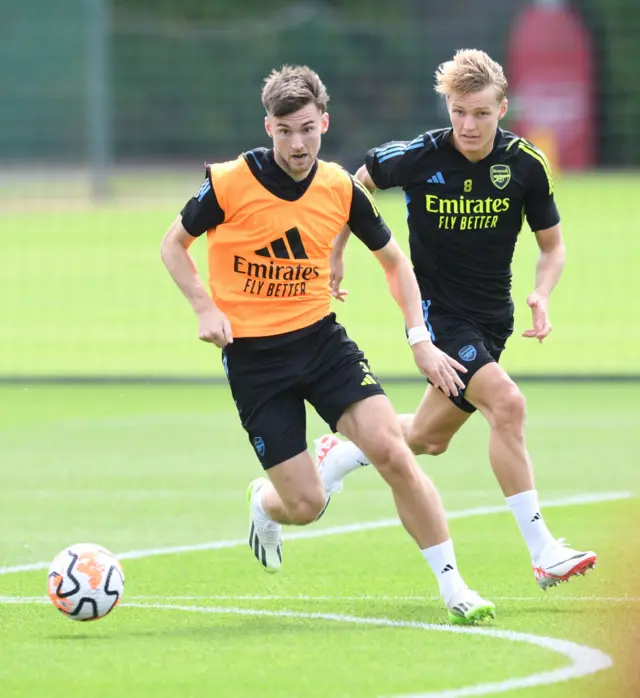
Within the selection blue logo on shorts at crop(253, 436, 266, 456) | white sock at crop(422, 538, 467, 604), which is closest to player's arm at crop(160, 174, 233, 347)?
blue logo on shorts at crop(253, 436, 266, 456)

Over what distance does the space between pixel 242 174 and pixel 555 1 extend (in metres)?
33.5

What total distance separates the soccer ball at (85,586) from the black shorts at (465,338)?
5.93 feet

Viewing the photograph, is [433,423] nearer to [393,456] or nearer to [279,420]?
[279,420]

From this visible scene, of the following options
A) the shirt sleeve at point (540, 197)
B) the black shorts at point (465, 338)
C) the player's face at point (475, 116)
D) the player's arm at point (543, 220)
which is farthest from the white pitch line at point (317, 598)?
the player's face at point (475, 116)

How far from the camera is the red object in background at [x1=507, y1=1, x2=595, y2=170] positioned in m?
31.9

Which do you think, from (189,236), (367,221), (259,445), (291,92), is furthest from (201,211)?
(259,445)

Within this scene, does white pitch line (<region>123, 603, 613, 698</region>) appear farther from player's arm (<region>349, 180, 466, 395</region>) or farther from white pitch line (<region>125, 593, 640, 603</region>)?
player's arm (<region>349, 180, 466, 395</region>)

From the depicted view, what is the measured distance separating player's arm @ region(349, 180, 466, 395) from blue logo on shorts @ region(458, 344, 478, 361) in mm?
297

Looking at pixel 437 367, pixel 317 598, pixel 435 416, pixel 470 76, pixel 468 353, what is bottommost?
pixel 317 598

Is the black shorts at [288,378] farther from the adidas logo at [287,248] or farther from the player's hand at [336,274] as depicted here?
the player's hand at [336,274]

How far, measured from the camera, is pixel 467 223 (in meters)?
7.87

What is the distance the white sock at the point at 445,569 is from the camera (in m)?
6.64

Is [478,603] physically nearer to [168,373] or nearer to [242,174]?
[242,174]

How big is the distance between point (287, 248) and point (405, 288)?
0.54 metres
